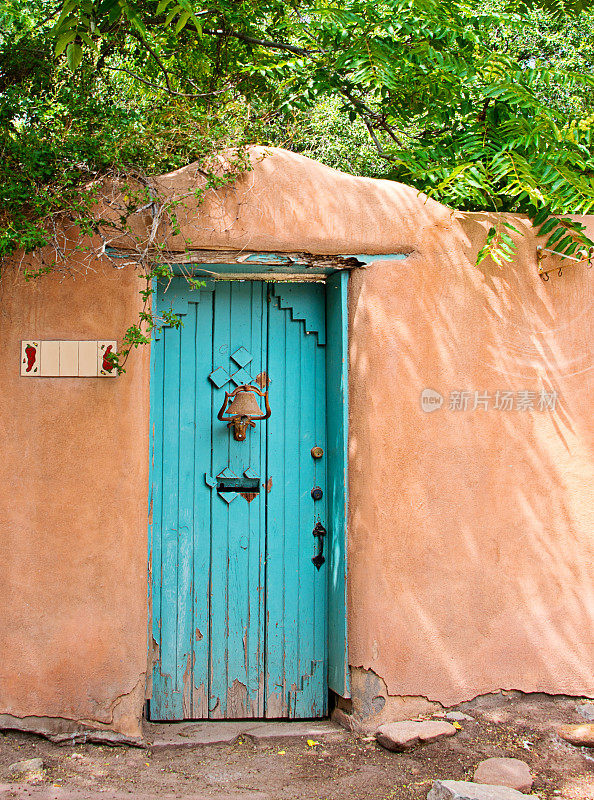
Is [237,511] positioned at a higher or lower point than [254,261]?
lower

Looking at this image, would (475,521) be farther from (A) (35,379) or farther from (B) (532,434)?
(A) (35,379)

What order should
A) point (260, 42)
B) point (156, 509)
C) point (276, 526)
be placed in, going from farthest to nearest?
1. point (260, 42)
2. point (276, 526)
3. point (156, 509)

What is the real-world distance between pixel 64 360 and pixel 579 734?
316 centimetres

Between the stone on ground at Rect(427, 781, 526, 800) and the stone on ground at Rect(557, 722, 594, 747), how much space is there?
661 mm

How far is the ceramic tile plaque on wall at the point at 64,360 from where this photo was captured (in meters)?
3.30

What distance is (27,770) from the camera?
2949mm

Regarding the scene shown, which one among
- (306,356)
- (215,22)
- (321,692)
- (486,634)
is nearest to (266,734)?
(321,692)

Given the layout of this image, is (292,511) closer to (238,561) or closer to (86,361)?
(238,561)

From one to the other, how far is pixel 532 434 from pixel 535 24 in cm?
817

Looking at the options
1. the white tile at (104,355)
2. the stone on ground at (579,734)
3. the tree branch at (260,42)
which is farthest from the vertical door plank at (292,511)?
the tree branch at (260,42)

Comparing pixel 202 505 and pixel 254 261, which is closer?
pixel 254 261

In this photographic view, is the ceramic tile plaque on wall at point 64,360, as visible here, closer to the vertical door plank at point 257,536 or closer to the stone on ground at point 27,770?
the vertical door plank at point 257,536

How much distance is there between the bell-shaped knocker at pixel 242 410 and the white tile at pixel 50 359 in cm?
88

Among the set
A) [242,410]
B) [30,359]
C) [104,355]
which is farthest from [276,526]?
[30,359]
